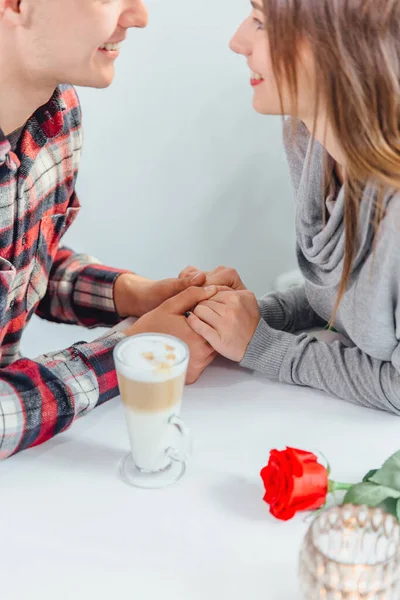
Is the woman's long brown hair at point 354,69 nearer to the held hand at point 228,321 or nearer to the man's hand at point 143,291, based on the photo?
the held hand at point 228,321

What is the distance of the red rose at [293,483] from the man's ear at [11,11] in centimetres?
64

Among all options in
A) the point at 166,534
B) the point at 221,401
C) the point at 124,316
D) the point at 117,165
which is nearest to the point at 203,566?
the point at 166,534

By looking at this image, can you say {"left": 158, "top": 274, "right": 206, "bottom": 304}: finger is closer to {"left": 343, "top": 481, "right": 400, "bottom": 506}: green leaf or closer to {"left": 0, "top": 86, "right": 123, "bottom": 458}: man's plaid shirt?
{"left": 0, "top": 86, "right": 123, "bottom": 458}: man's plaid shirt

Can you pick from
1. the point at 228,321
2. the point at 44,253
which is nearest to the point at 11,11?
the point at 44,253

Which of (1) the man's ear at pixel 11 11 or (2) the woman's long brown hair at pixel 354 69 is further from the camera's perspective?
(1) the man's ear at pixel 11 11

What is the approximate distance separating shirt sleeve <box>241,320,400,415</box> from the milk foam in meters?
0.19

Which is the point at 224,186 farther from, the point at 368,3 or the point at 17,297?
the point at 368,3

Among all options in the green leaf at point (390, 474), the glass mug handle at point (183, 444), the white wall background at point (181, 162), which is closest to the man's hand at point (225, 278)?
the glass mug handle at point (183, 444)

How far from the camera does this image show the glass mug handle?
873 mm

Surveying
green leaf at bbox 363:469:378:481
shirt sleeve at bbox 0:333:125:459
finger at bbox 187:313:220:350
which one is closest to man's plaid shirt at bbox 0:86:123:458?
shirt sleeve at bbox 0:333:125:459

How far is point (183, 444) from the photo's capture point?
899 mm

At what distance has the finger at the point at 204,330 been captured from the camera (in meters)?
1.05

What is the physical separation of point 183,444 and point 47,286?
55 cm

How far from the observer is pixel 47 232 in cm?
125
